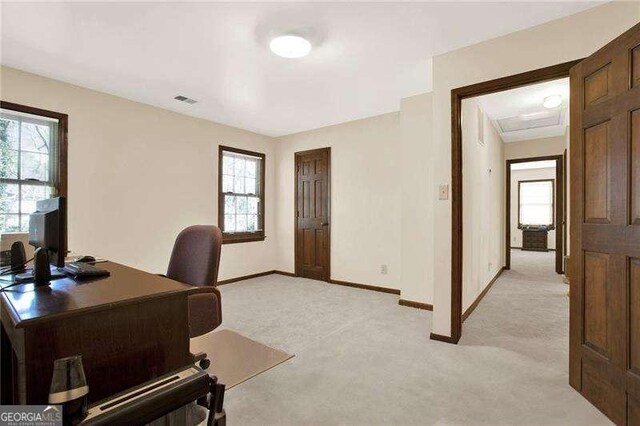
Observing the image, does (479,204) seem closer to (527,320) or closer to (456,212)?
(527,320)

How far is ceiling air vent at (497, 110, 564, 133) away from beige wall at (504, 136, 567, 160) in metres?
1.01

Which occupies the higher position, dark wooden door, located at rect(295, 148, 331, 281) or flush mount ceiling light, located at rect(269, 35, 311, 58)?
flush mount ceiling light, located at rect(269, 35, 311, 58)

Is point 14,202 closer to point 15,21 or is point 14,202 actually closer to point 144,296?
point 15,21

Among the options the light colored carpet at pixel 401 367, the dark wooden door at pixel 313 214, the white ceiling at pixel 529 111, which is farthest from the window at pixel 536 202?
the dark wooden door at pixel 313 214

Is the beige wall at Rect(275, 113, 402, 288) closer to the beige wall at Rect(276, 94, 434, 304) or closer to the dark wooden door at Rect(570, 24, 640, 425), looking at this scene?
the beige wall at Rect(276, 94, 434, 304)

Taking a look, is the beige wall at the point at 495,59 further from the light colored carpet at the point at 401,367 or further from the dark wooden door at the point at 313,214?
the dark wooden door at the point at 313,214

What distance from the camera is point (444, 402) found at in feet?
6.12

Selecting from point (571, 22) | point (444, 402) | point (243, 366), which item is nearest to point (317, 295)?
point (243, 366)

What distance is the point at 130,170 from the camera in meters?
3.91

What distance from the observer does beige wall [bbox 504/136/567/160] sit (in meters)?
5.91

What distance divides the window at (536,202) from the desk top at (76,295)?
11380 millimetres

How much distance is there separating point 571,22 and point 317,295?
3740mm

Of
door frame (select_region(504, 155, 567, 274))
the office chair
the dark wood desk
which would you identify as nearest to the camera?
the dark wood desk
